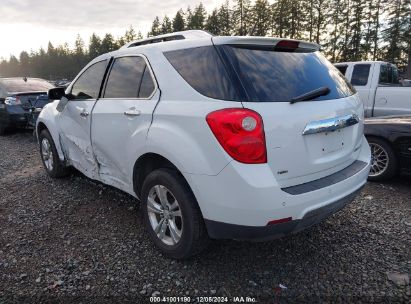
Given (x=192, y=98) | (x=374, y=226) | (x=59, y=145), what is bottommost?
(x=374, y=226)

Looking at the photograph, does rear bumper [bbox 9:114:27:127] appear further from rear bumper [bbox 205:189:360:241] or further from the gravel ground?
rear bumper [bbox 205:189:360:241]

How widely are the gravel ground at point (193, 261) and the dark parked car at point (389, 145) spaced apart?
542 mm

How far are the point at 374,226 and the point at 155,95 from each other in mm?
2498

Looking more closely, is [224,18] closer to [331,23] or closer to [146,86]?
[331,23]

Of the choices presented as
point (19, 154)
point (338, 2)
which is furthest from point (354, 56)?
point (19, 154)

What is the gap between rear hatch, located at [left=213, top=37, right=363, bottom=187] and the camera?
231 centimetres

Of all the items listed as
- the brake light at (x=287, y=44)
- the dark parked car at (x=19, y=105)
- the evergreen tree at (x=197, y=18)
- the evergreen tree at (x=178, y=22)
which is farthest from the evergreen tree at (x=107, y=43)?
Answer: the brake light at (x=287, y=44)

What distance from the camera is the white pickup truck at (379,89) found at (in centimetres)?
715

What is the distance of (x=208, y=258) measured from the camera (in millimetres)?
2936

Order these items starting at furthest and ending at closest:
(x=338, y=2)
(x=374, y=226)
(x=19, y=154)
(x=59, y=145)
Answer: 1. (x=338, y=2)
2. (x=19, y=154)
3. (x=59, y=145)
4. (x=374, y=226)

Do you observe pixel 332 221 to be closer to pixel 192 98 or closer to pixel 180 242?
pixel 180 242

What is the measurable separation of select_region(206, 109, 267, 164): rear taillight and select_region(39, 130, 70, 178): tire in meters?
3.22

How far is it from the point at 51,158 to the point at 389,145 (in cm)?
470

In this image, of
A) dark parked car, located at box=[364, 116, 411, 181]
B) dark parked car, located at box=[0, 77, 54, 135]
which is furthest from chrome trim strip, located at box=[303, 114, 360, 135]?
dark parked car, located at box=[0, 77, 54, 135]
